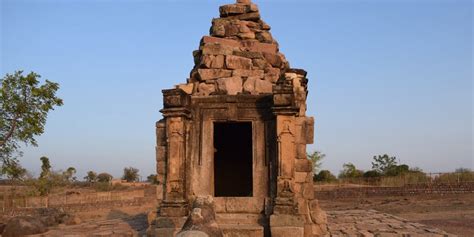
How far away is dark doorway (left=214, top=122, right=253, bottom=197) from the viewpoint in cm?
1095

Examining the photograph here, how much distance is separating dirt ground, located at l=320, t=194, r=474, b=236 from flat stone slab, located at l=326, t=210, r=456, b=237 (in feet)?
5.58

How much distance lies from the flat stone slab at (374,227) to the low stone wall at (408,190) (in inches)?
375

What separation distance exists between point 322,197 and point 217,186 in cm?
1108

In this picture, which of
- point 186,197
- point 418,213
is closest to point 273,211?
point 186,197

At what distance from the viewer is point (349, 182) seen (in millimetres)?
26469

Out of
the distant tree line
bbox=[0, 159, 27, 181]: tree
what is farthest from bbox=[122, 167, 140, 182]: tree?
bbox=[0, 159, 27, 181]: tree

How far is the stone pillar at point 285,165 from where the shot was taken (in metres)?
6.79

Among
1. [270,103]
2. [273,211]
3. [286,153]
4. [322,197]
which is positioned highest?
[270,103]

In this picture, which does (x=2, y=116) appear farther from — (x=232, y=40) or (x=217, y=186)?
(x=232, y=40)

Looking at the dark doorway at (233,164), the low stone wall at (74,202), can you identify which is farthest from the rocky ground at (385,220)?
the dark doorway at (233,164)

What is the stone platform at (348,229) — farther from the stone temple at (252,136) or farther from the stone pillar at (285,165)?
the stone pillar at (285,165)

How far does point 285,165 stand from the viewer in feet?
23.1

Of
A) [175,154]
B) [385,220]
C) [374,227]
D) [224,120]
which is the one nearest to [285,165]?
[224,120]

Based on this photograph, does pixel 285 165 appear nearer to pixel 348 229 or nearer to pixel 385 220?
pixel 348 229
